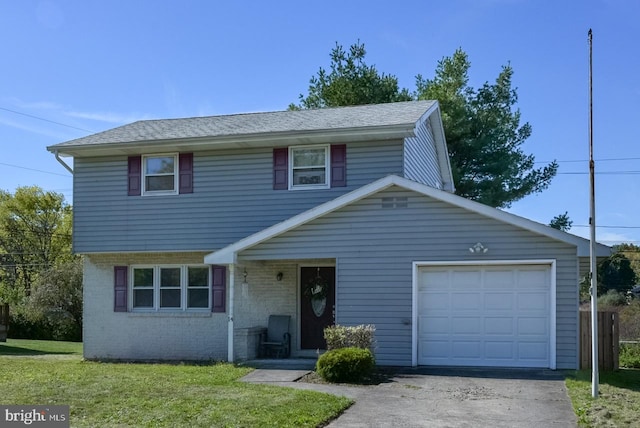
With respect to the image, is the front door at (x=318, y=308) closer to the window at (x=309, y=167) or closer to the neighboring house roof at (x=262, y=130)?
the window at (x=309, y=167)

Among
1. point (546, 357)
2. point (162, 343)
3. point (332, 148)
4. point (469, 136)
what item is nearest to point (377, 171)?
point (332, 148)

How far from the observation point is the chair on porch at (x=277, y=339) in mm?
17234

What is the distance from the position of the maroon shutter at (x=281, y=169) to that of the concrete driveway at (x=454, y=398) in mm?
4832

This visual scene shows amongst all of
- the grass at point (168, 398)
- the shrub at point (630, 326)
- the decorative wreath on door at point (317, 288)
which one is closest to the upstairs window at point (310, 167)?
the decorative wreath on door at point (317, 288)

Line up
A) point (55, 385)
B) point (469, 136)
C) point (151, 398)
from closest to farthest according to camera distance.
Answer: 1. point (151, 398)
2. point (55, 385)
3. point (469, 136)

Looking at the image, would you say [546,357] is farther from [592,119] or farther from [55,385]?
[55,385]

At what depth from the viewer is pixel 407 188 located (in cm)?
1495

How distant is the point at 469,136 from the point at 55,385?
21.3 meters

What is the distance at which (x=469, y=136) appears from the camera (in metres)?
29.5

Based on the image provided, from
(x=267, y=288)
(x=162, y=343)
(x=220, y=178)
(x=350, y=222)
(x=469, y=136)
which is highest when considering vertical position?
(x=469, y=136)

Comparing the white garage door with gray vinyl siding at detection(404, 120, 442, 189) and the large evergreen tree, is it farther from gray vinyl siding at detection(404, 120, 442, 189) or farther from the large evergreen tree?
the large evergreen tree

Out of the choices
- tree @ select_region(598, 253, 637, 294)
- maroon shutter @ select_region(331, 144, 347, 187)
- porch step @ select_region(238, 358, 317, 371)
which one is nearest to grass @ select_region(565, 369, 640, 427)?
porch step @ select_region(238, 358, 317, 371)

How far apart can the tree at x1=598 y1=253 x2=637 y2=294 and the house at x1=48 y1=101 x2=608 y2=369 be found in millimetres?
29503

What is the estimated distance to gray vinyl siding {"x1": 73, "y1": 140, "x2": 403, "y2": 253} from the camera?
17109mm
